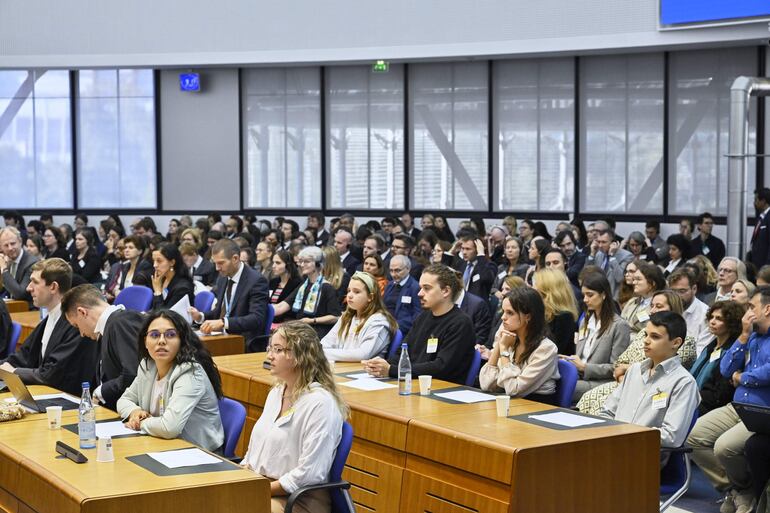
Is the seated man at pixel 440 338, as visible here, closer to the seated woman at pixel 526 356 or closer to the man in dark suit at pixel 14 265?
the seated woman at pixel 526 356

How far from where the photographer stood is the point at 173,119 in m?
18.1

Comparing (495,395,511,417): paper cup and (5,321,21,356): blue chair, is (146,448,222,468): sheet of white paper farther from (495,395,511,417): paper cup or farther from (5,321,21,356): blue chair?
(5,321,21,356): blue chair

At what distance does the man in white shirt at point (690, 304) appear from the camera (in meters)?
7.58

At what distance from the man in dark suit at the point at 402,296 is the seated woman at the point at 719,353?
290 centimetres

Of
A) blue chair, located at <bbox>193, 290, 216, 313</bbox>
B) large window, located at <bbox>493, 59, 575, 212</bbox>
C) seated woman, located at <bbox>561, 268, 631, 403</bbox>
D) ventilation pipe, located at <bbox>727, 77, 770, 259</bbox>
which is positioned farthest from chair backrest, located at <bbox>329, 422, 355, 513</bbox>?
large window, located at <bbox>493, 59, 575, 212</bbox>

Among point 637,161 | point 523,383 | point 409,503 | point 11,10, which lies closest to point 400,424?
point 409,503

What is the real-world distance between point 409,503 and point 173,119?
14.2m

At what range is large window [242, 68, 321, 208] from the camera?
17.6 meters

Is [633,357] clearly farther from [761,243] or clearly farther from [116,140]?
[116,140]

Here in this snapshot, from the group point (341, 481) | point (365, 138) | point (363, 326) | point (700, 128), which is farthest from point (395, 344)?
point (365, 138)

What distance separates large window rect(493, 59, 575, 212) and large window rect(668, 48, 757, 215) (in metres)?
1.58

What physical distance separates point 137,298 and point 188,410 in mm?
4062

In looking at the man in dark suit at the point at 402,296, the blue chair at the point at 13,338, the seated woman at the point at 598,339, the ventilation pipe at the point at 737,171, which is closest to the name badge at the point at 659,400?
the seated woman at the point at 598,339

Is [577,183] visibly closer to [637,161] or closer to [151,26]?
[637,161]
